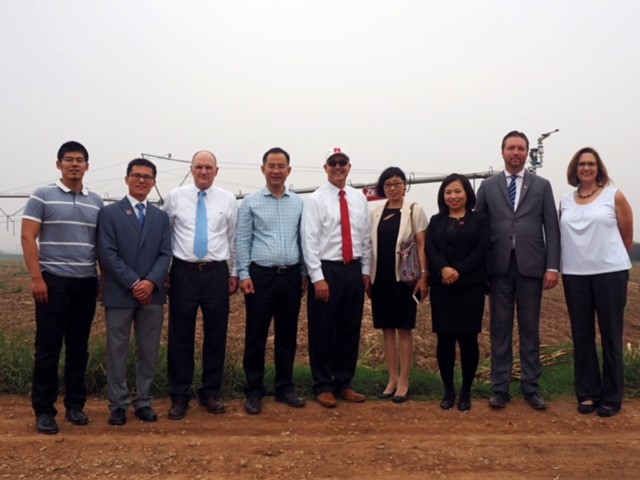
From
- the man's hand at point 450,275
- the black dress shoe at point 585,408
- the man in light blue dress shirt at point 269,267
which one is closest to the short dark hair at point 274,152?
the man in light blue dress shirt at point 269,267

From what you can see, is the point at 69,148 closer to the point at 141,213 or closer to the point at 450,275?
the point at 141,213

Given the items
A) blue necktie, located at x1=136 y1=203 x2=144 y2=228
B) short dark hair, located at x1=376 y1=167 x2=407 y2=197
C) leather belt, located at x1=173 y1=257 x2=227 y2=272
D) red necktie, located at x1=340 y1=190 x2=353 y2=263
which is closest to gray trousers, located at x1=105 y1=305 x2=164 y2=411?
leather belt, located at x1=173 y1=257 x2=227 y2=272

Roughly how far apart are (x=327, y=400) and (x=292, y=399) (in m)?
0.29

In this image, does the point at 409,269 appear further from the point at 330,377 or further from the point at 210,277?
the point at 210,277

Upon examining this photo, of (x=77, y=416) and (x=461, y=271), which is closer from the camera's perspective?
(x=77, y=416)

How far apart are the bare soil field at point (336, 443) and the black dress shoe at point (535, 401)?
6 cm

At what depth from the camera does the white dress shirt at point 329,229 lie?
4.98 metres

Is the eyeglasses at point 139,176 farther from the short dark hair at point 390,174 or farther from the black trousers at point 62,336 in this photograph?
the short dark hair at point 390,174

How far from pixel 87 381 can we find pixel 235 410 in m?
1.43

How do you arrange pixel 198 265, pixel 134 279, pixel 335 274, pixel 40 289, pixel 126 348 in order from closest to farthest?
1. pixel 40 289
2. pixel 134 279
3. pixel 126 348
4. pixel 198 265
5. pixel 335 274


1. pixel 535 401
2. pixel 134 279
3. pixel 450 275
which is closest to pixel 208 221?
pixel 134 279

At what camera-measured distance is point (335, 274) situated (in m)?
5.05

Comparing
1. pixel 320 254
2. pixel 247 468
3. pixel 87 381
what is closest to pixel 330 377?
pixel 320 254

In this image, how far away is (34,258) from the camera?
420 centimetres
